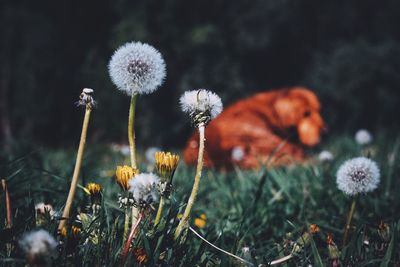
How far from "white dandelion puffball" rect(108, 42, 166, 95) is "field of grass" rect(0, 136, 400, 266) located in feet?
1.12

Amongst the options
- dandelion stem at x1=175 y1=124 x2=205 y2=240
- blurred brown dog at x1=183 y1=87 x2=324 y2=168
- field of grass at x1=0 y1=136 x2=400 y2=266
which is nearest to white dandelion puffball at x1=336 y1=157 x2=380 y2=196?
field of grass at x1=0 y1=136 x2=400 y2=266

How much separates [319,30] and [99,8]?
4592mm

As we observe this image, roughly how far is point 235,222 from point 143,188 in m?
1.05

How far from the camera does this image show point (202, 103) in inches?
44.5

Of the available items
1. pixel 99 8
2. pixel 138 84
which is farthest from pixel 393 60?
pixel 138 84

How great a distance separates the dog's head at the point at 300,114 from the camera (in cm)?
405

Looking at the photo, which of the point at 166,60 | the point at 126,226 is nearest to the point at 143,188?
the point at 126,226

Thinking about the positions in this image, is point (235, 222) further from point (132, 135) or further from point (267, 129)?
point (267, 129)

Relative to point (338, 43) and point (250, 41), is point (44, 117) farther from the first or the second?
point (338, 43)

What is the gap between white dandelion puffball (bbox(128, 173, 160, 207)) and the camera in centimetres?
97

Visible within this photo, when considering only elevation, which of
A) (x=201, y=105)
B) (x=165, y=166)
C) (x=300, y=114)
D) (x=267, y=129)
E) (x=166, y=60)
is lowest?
(x=165, y=166)

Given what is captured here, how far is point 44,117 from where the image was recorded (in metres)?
6.87

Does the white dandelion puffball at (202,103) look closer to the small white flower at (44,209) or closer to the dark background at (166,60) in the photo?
the small white flower at (44,209)

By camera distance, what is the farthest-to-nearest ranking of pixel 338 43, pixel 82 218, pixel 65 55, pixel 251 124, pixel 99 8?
pixel 338 43
pixel 99 8
pixel 65 55
pixel 251 124
pixel 82 218
